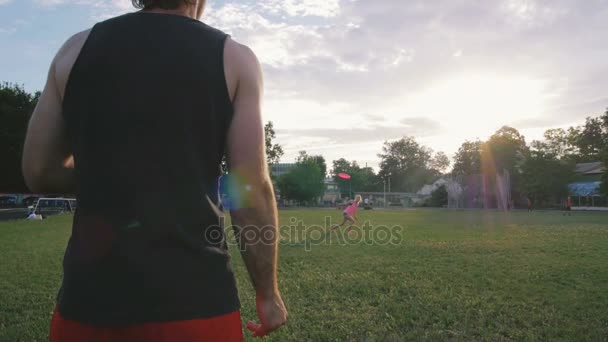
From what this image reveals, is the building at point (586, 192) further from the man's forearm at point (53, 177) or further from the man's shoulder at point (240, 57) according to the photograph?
the man's forearm at point (53, 177)

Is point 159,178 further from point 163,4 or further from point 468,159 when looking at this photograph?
point 468,159

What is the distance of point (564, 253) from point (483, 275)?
16.3 feet

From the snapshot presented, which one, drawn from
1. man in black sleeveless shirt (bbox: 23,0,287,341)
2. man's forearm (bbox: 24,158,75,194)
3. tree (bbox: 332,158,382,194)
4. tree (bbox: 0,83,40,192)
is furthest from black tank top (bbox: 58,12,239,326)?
tree (bbox: 332,158,382,194)

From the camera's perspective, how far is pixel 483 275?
8.91 meters

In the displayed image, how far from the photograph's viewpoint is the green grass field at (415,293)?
5.47 meters

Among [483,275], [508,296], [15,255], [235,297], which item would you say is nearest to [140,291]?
[235,297]

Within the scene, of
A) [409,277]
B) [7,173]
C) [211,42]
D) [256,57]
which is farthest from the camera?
[7,173]

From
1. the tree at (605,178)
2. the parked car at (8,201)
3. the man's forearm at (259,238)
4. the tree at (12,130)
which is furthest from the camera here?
the parked car at (8,201)

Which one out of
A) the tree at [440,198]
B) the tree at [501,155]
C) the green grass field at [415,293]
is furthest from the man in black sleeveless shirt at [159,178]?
the tree at [440,198]

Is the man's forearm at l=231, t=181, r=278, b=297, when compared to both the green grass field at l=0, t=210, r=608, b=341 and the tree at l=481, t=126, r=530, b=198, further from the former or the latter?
the tree at l=481, t=126, r=530, b=198

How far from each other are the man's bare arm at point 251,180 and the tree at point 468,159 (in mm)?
91746

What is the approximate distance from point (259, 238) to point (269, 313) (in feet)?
0.95

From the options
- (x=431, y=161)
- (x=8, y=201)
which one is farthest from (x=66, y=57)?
(x=431, y=161)

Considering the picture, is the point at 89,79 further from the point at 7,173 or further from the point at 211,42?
the point at 7,173
